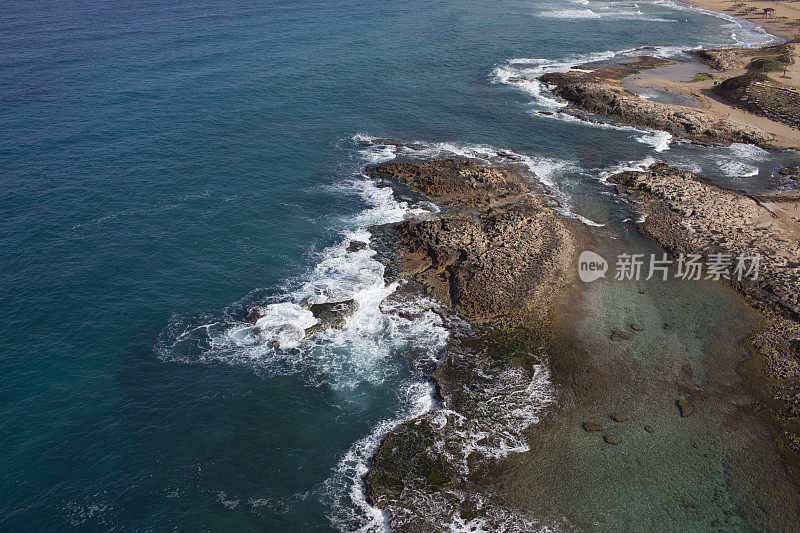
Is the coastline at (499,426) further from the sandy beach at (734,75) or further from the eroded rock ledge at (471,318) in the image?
the sandy beach at (734,75)

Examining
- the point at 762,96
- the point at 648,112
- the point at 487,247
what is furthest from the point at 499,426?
the point at 762,96

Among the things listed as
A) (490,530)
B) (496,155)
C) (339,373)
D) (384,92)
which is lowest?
(490,530)

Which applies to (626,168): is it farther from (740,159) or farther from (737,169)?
(740,159)

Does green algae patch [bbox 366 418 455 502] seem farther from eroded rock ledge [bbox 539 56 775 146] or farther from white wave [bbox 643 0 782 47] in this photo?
white wave [bbox 643 0 782 47]

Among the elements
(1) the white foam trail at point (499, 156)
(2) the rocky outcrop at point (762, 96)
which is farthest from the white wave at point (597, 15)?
(1) the white foam trail at point (499, 156)

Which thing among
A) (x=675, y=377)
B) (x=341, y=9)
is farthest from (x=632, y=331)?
(x=341, y=9)

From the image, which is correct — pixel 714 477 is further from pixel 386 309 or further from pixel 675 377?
pixel 386 309
